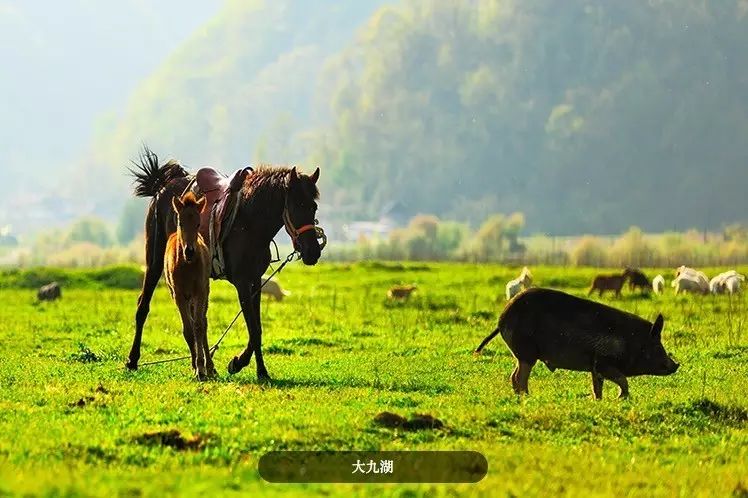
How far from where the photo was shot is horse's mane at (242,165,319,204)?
17734mm

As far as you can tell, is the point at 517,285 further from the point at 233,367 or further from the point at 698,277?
the point at 233,367

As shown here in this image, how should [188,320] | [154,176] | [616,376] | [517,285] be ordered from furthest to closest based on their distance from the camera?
[517,285], [154,176], [188,320], [616,376]

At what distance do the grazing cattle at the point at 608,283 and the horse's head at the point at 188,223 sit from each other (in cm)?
2506

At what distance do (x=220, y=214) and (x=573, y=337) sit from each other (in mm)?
5819

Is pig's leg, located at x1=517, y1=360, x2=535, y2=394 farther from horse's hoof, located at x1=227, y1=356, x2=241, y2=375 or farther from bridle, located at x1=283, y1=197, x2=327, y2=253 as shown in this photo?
horse's hoof, located at x1=227, y1=356, x2=241, y2=375

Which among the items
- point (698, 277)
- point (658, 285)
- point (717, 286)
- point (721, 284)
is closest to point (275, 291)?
point (658, 285)

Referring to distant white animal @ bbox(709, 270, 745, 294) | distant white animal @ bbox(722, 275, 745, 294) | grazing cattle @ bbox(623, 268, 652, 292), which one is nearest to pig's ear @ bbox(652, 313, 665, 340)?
distant white animal @ bbox(722, 275, 745, 294)

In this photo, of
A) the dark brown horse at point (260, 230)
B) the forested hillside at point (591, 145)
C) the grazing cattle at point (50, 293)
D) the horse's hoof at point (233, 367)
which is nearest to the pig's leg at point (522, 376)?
the dark brown horse at point (260, 230)

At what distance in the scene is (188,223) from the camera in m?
16.9

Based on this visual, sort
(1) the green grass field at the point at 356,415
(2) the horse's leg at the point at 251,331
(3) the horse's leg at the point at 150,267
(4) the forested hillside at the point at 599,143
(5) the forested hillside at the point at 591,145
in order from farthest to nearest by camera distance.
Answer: (4) the forested hillside at the point at 599,143 < (5) the forested hillside at the point at 591,145 < (3) the horse's leg at the point at 150,267 < (2) the horse's leg at the point at 251,331 < (1) the green grass field at the point at 356,415

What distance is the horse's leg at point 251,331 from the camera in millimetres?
17641

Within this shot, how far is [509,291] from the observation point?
128 ft

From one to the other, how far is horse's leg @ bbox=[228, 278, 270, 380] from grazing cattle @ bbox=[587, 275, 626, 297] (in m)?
23.8

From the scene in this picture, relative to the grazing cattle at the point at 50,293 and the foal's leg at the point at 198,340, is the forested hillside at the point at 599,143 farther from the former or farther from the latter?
the foal's leg at the point at 198,340
